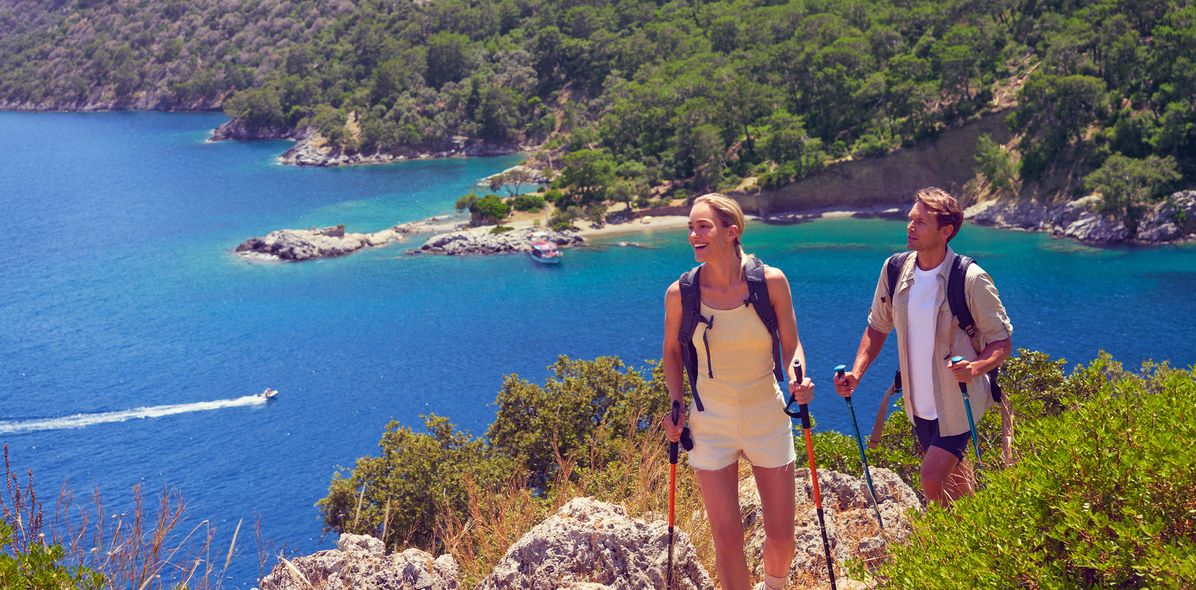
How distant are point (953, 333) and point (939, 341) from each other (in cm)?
9

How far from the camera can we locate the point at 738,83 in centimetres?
7050

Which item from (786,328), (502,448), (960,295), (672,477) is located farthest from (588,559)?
(502,448)

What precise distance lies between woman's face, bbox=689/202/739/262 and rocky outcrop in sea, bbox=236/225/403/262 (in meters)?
59.4

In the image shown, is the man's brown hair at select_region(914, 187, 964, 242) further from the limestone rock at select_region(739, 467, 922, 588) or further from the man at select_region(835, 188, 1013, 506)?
the limestone rock at select_region(739, 467, 922, 588)

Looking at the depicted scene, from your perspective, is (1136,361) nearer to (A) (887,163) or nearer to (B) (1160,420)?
(A) (887,163)

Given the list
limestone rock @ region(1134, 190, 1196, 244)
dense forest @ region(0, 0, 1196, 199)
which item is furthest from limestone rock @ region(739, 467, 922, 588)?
dense forest @ region(0, 0, 1196, 199)

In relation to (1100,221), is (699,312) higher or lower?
higher

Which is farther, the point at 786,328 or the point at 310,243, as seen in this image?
the point at 310,243

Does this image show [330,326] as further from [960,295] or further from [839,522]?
[960,295]

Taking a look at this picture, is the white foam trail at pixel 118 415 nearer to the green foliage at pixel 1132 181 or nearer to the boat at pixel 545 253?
the boat at pixel 545 253

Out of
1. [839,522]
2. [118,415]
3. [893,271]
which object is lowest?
[118,415]

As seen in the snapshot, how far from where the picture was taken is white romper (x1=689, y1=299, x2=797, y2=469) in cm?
514

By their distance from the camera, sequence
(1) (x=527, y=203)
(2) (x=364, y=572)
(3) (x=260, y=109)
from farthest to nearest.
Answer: (3) (x=260, y=109)
(1) (x=527, y=203)
(2) (x=364, y=572)

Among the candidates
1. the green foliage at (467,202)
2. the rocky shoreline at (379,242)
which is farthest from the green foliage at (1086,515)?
the green foliage at (467,202)
